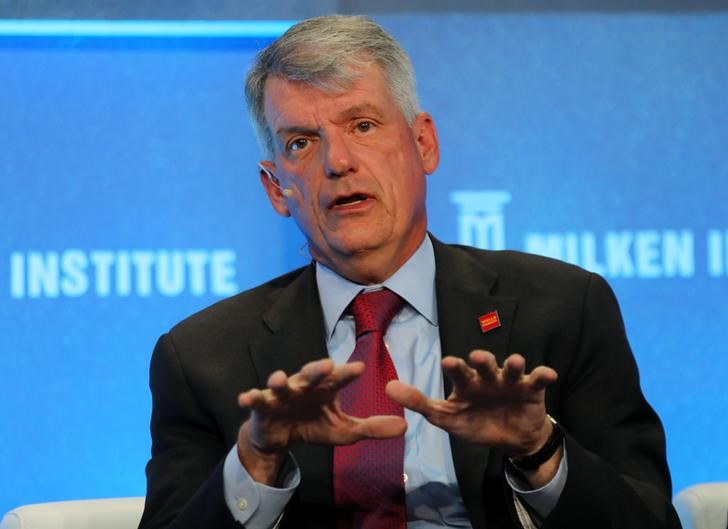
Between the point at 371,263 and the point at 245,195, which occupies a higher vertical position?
the point at 245,195

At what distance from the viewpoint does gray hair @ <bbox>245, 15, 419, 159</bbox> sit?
2.24 meters

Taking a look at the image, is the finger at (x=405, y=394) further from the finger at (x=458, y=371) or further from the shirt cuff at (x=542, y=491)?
the shirt cuff at (x=542, y=491)

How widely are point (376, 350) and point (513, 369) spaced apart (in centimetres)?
58

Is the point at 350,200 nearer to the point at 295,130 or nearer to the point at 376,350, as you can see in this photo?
the point at 295,130

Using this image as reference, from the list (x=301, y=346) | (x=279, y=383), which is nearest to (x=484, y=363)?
(x=279, y=383)

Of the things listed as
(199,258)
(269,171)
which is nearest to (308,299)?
(269,171)

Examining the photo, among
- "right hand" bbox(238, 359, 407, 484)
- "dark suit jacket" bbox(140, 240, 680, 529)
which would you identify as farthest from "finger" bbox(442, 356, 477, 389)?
"dark suit jacket" bbox(140, 240, 680, 529)

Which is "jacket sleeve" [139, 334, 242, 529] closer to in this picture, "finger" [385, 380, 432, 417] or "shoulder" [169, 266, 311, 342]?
"shoulder" [169, 266, 311, 342]

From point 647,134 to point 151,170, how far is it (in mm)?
1512

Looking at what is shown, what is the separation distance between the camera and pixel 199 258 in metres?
3.35

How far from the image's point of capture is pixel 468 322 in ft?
7.11

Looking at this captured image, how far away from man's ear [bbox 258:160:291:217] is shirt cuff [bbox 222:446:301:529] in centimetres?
69

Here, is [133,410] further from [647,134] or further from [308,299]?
[647,134]

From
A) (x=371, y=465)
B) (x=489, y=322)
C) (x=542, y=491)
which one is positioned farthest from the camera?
(x=489, y=322)
